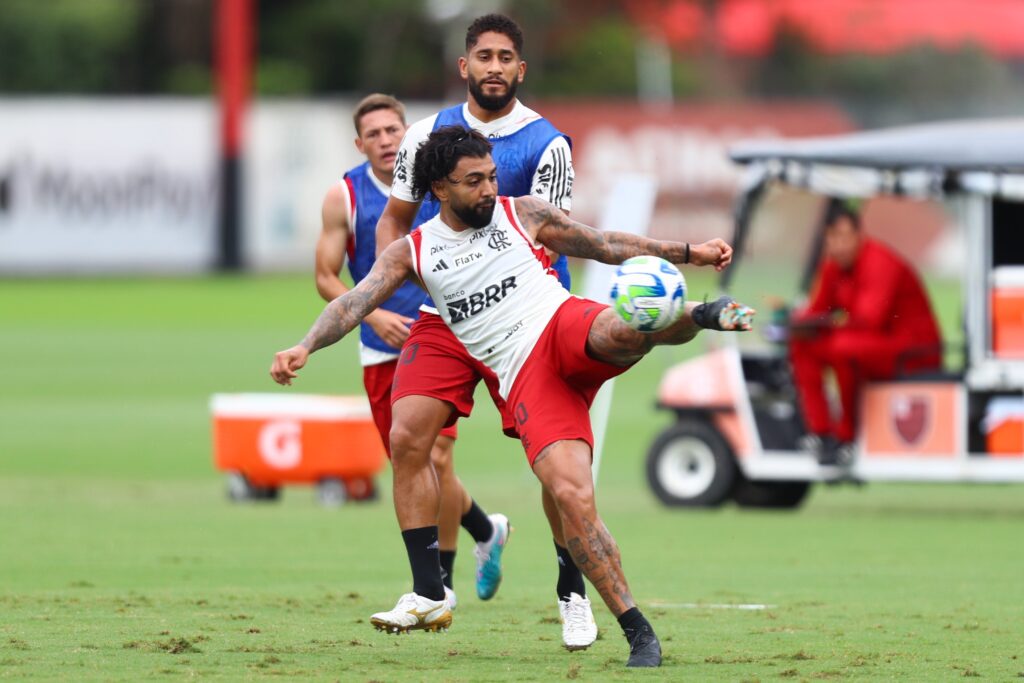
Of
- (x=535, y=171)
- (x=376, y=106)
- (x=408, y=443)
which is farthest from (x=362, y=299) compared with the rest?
(x=376, y=106)

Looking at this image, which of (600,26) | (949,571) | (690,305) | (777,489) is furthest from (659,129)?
(690,305)

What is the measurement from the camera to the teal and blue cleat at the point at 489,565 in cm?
959

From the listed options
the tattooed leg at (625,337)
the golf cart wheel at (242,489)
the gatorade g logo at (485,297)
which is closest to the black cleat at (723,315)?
the tattooed leg at (625,337)

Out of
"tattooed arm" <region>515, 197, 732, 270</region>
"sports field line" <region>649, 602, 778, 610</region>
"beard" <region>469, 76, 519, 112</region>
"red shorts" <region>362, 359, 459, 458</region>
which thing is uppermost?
"beard" <region>469, 76, 519, 112</region>

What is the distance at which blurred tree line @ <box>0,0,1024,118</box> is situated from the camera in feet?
174

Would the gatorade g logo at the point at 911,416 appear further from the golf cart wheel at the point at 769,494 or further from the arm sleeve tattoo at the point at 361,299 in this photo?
the arm sleeve tattoo at the point at 361,299

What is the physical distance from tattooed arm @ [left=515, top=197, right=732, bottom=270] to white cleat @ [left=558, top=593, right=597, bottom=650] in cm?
135

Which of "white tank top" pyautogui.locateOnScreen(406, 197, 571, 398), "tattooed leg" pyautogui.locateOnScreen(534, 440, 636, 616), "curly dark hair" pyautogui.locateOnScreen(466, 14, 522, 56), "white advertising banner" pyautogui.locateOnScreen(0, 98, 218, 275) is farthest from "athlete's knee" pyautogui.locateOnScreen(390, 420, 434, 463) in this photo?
"white advertising banner" pyautogui.locateOnScreen(0, 98, 218, 275)

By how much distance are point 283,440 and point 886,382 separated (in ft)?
14.7

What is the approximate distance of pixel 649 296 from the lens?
285 inches

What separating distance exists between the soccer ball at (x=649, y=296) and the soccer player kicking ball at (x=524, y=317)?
0.79 feet

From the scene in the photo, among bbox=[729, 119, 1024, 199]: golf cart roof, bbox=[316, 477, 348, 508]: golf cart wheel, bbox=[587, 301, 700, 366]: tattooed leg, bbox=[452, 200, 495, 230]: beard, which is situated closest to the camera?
bbox=[587, 301, 700, 366]: tattooed leg

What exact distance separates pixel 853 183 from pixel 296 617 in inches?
287

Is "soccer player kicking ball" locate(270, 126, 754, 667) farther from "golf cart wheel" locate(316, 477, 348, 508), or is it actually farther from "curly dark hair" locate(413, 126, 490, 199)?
"golf cart wheel" locate(316, 477, 348, 508)
